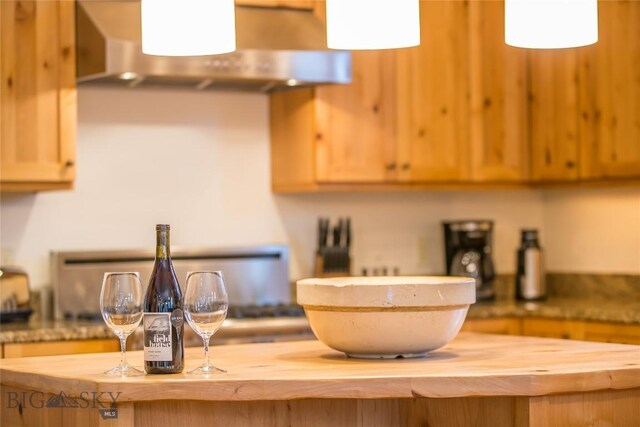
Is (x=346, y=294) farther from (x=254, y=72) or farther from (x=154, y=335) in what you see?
(x=254, y=72)

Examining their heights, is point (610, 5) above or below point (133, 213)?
above

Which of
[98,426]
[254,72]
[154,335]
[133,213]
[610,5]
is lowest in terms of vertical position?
[98,426]

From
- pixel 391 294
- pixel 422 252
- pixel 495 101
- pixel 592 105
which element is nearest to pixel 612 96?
pixel 592 105

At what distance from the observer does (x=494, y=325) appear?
4.72 meters

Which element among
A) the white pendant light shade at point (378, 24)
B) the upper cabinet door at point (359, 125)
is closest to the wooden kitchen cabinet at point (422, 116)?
the upper cabinet door at point (359, 125)

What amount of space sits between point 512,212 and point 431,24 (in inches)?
44.1

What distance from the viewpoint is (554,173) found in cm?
500

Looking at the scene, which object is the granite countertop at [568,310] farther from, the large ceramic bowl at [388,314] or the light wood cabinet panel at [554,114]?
the large ceramic bowl at [388,314]

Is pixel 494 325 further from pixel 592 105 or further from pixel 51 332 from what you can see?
pixel 51 332

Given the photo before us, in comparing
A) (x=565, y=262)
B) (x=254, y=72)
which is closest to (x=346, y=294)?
(x=254, y=72)

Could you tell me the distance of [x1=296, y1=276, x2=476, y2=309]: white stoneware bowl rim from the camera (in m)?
2.53

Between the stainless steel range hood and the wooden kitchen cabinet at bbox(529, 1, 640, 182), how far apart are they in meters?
1.03

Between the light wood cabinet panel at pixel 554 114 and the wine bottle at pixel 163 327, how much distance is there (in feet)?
9.64

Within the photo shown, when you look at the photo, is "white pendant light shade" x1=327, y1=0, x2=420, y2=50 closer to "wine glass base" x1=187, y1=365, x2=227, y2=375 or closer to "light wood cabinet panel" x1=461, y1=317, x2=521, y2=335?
"wine glass base" x1=187, y1=365, x2=227, y2=375
